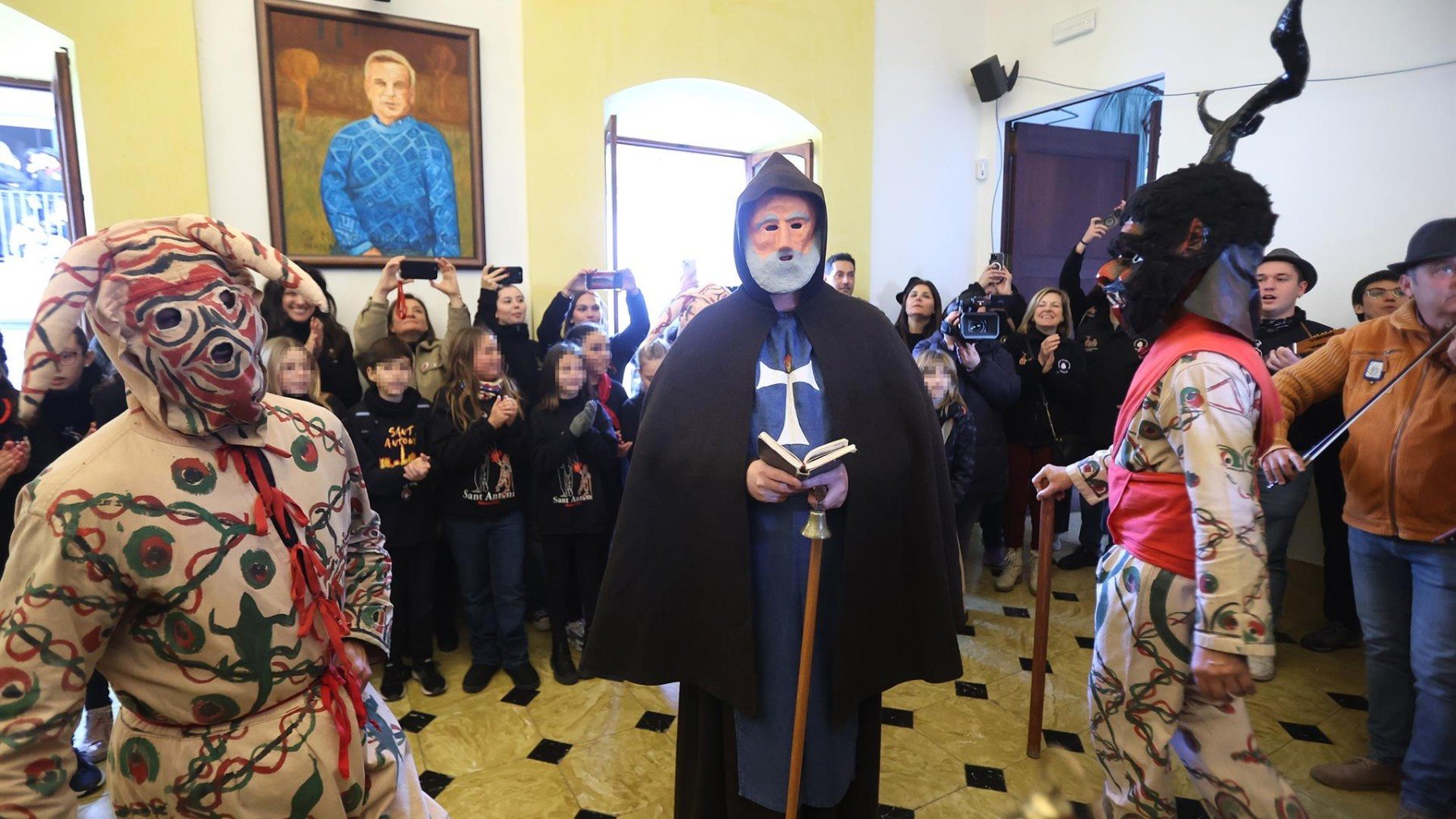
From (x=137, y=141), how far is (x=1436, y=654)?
550cm

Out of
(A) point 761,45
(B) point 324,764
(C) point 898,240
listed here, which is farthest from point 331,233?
(C) point 898,240

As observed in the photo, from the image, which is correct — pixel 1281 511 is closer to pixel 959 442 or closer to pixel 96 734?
pixel 959 442

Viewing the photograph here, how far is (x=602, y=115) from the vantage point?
189 inches

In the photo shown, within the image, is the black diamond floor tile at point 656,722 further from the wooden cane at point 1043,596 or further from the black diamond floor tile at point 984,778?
the wooden cane at point 1043,596

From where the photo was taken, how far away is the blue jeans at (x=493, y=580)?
3264mm

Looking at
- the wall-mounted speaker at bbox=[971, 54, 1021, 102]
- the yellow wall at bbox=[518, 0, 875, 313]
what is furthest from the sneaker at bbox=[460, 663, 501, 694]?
the wall-mounted speaker at bbox=[971, 54, 1021, 102]

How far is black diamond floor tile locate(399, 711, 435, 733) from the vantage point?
2.96m

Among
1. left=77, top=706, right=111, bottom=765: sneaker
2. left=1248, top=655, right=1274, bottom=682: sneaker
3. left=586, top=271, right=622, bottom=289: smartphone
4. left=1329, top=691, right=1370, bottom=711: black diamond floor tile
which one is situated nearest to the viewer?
left=1248, top=655, right=1274, bottom=682: sneaker

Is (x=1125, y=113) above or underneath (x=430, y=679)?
above

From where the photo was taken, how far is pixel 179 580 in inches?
43.6

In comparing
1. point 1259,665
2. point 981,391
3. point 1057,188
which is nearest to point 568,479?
point 981,391

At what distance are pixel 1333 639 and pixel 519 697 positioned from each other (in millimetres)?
3843

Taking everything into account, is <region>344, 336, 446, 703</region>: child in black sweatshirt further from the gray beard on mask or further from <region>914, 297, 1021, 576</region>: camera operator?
<region>914, 297, 1021, 576</region>: camera operator

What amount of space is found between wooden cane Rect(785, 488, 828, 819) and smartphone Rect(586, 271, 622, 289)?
2.85 m
